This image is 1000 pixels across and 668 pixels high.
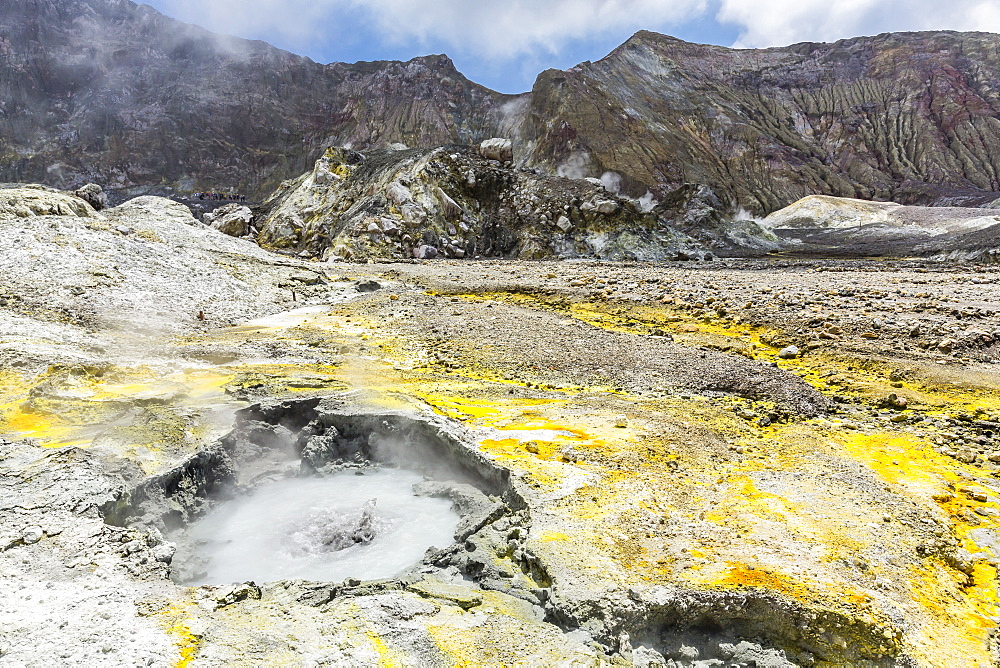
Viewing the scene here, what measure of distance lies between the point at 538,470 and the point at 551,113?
214 ft

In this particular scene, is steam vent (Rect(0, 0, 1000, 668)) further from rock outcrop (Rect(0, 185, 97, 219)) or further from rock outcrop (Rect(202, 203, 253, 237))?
rock outcrop (Rect(202, 203, 253, 237))

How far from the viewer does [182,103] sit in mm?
75312

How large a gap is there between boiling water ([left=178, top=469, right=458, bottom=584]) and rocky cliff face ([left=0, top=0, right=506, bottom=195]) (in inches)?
2849

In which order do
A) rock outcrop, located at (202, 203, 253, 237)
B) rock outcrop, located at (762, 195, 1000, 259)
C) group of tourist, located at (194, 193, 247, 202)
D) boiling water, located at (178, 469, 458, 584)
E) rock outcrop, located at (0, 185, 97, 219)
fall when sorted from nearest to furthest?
boiling water, located at (178, 469, 458, 584)
rock outcrop, located at (0, 185, 97, 219)
rock outcrop, located at (762, 195, 1000, 259)
rock outcrop, located at (202, 203, 253, 237)
group of tourist, located at (194, 193, 247, 202)

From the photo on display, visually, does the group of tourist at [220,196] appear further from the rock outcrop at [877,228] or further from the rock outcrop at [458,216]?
the rock outcrop at [877,228]

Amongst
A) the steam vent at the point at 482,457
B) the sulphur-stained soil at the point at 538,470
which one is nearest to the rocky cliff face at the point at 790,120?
the steam vent at the point at 482,457

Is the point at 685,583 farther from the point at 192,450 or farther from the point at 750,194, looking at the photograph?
the point at 750,194

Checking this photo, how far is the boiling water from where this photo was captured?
537 cm

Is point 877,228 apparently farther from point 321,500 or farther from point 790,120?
point 321,500

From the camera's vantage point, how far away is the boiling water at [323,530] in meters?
5.37

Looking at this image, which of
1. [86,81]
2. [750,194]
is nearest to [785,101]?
[750,194]

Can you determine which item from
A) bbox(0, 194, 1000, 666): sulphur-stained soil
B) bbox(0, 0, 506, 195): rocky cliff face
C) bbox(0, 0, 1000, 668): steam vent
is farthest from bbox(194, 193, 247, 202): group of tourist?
bbox(0, 194, 1000, 666): sulphur-stained soil

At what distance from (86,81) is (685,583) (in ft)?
311

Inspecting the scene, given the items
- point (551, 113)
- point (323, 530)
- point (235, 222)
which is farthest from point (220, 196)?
point (323, 530)
